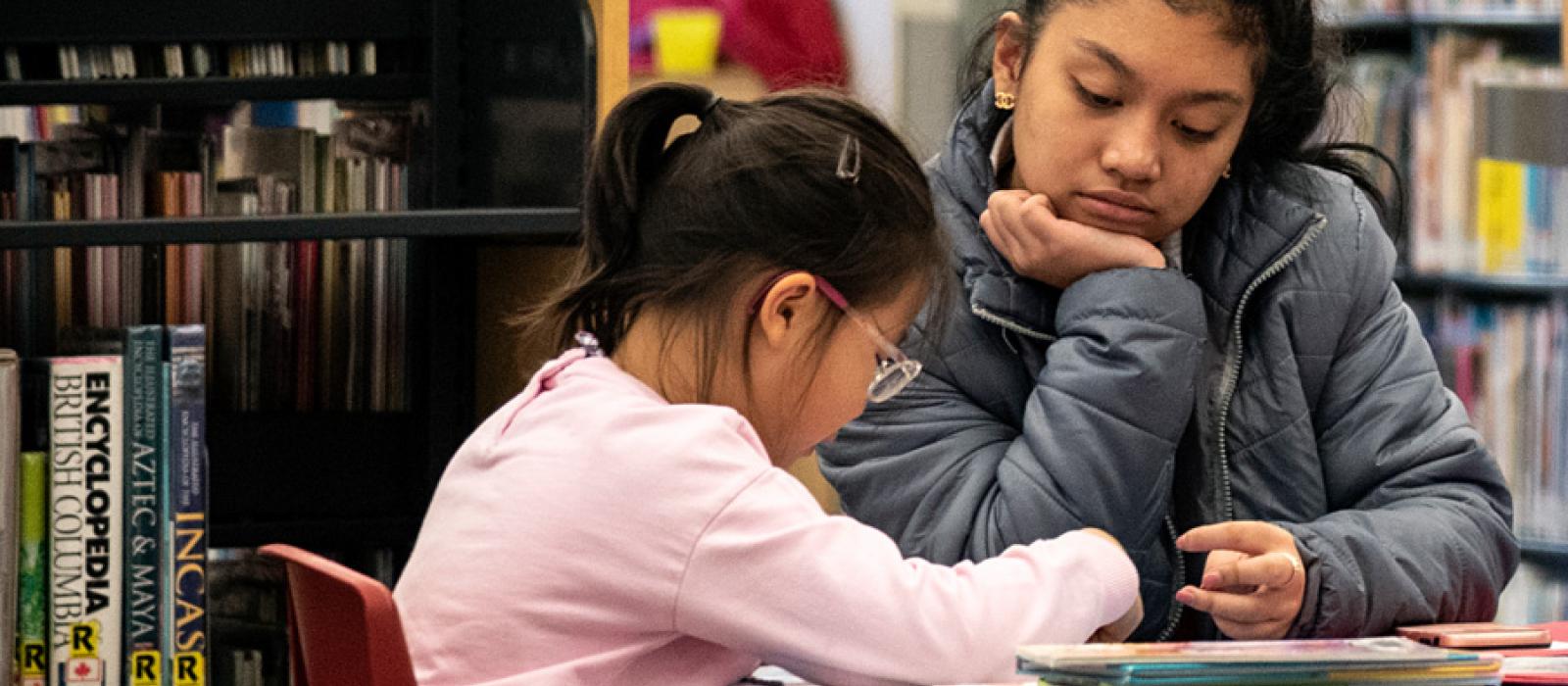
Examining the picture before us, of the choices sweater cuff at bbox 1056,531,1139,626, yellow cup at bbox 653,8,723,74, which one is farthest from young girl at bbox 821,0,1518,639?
yellow cup at bbox 653,8,723,74

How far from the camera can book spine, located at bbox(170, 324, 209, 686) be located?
5.06 feet

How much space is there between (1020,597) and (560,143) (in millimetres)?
688

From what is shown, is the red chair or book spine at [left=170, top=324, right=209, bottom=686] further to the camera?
book spine at [left=170, top=324, right=209, bottom=686]

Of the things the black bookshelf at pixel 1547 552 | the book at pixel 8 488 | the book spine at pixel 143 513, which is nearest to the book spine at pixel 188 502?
the book spine at pixel 143 513

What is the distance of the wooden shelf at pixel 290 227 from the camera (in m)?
1.51

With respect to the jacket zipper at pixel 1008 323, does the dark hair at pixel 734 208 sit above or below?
above

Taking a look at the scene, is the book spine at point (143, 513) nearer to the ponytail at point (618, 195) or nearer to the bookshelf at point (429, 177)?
the bookshelf at point (429, 177)

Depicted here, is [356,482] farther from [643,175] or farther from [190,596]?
[643,175]

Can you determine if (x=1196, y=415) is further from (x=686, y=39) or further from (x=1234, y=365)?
(x=686, y=39)

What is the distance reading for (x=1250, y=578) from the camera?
4.17 ft

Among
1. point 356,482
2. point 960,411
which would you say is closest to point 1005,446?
point 960,411

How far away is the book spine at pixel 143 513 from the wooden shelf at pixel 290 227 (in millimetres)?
82

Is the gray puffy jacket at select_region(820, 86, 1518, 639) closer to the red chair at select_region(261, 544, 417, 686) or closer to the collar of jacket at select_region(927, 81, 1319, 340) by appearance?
the collar of jacket at select_region(927, 81, 1319, 340)

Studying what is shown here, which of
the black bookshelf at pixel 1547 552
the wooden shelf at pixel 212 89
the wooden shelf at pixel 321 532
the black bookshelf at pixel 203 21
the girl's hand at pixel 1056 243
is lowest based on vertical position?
the black bookshelf at pixel 1547 552
